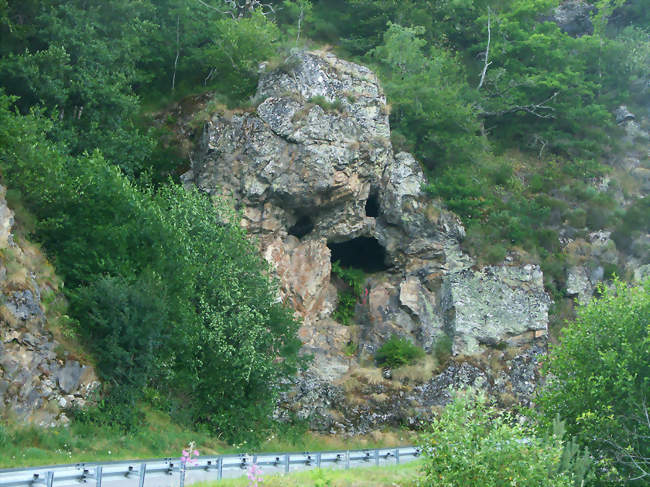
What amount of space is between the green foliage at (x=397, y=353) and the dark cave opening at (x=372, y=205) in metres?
8.50

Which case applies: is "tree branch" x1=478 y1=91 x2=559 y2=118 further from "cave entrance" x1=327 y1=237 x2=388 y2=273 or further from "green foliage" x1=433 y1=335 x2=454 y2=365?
"green foliage" x1=433 y1=335 x2=454 y2=365

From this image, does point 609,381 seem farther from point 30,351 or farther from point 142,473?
point 30,351

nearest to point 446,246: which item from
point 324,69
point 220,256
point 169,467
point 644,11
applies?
point 324,69

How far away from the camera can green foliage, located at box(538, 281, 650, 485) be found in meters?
20.6

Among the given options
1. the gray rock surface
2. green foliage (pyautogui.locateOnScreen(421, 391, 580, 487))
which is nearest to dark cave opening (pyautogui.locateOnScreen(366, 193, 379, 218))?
the gray rock surface

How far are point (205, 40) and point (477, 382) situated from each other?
1100 inches

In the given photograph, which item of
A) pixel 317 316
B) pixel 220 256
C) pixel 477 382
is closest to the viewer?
pixel 220 256

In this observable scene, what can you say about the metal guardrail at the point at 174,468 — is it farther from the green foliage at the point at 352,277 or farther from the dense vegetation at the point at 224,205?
the green foliage at the point at 352,277

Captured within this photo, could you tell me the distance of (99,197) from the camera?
2944cm

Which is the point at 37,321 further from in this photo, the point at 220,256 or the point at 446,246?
the point at 446,246

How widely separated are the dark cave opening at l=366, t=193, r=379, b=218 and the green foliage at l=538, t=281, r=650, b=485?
18969 mm

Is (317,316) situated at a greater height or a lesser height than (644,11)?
lesser

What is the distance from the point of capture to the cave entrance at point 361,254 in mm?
42156

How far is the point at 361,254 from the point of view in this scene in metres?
43.4
